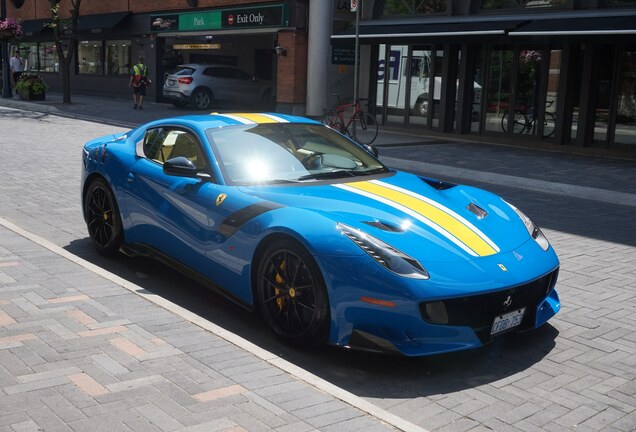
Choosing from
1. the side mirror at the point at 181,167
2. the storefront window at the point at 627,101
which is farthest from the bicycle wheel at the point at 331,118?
the side mirror at the point at 181,167

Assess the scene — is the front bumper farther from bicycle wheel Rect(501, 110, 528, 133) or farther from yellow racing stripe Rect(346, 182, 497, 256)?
bicycle wheel Rect(501, 110, 528, 133)

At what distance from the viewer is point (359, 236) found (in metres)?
4.47

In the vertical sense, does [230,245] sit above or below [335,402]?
above

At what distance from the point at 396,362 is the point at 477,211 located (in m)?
1.25

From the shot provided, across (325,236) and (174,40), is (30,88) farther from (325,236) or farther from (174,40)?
(325,236)

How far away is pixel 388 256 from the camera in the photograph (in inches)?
171

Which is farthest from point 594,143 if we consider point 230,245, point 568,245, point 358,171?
point 230,245

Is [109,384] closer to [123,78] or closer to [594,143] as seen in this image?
[594,143]

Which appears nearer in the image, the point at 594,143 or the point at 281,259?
the point at 281,259

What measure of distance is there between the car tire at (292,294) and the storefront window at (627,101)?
14.2m

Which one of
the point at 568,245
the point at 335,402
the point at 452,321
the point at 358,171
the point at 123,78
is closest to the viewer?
the point at 335,402

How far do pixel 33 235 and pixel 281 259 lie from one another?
12.0 ft

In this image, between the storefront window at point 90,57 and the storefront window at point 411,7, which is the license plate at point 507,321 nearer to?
the storefront window at point 411,7

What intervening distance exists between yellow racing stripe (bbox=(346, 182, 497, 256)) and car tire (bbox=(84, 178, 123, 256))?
92.6 inches
